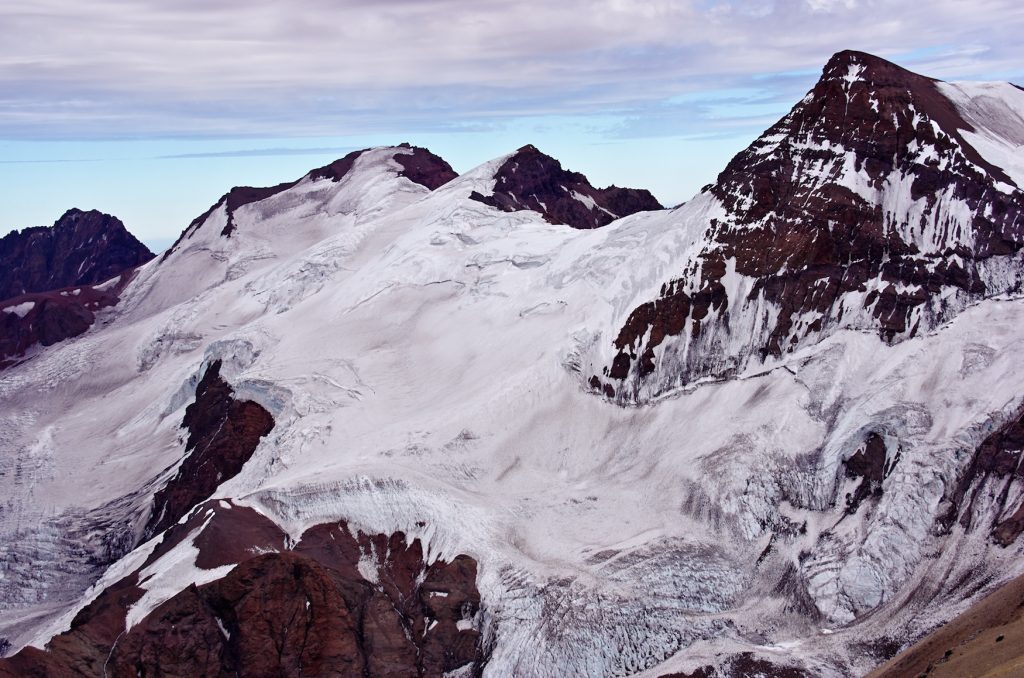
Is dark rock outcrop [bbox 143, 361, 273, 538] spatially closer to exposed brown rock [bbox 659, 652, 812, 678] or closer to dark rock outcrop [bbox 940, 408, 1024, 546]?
exposed brown rock [bbox 659, 652, 812, 678]

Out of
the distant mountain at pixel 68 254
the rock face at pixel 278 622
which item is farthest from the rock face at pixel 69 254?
the rock face at pixel 278 622

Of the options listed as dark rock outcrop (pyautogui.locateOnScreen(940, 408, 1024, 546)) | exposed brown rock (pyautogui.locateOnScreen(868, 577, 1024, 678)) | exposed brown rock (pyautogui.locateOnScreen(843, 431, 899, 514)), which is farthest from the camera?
exposed brown rock (pyautogui.locateOnScreen(843, 431, 899, 514))

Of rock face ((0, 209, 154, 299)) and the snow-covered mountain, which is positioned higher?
rock face ((0, 209, 154, 299))

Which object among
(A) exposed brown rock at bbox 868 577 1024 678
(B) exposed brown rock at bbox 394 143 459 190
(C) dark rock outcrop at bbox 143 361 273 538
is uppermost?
(B) exposed brown rock at bbox 394 143 459 190

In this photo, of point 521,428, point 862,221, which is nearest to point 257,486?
point 521,428

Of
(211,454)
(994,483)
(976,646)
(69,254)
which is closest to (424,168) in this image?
(211,454)

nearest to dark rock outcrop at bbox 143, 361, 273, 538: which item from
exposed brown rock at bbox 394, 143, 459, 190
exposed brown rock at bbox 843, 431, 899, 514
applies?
exposed brown rock at bbox 843, 431, 899, 514

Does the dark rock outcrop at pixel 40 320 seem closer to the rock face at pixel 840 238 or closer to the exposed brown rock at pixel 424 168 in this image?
the exposed brown rock at pixel 424 168

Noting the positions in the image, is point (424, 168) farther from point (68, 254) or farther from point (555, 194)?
point (68, 254)
